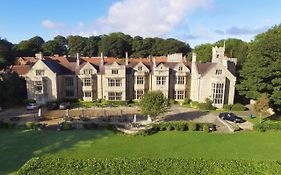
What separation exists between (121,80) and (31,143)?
25.1 metres

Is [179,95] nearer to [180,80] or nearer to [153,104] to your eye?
[180,80]

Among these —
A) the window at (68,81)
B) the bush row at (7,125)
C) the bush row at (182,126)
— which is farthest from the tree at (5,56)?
the bush row at (182,126)

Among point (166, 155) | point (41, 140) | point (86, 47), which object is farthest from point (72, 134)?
point (86, 47)

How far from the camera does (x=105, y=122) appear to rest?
37656 mm

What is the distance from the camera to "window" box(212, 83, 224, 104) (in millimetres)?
49125

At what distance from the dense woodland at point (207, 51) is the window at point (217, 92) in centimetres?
308

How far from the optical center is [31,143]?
1185 inches

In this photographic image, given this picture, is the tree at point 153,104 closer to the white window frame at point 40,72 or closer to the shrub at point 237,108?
the shrub at point 237,108

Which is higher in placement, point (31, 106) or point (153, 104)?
point (153, 104)

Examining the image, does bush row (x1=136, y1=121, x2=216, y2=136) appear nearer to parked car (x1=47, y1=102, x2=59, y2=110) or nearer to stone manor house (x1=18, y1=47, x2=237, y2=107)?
stone manor house (x1=18, y1=47, x2=237, y2=107)

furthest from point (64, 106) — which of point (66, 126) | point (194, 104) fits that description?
point (194, 104)

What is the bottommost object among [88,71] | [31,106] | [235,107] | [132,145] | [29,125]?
[132,145]

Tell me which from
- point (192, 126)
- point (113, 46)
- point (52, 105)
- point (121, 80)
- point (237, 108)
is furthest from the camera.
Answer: point (113, 46)

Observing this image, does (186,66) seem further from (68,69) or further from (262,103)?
(68,69)
